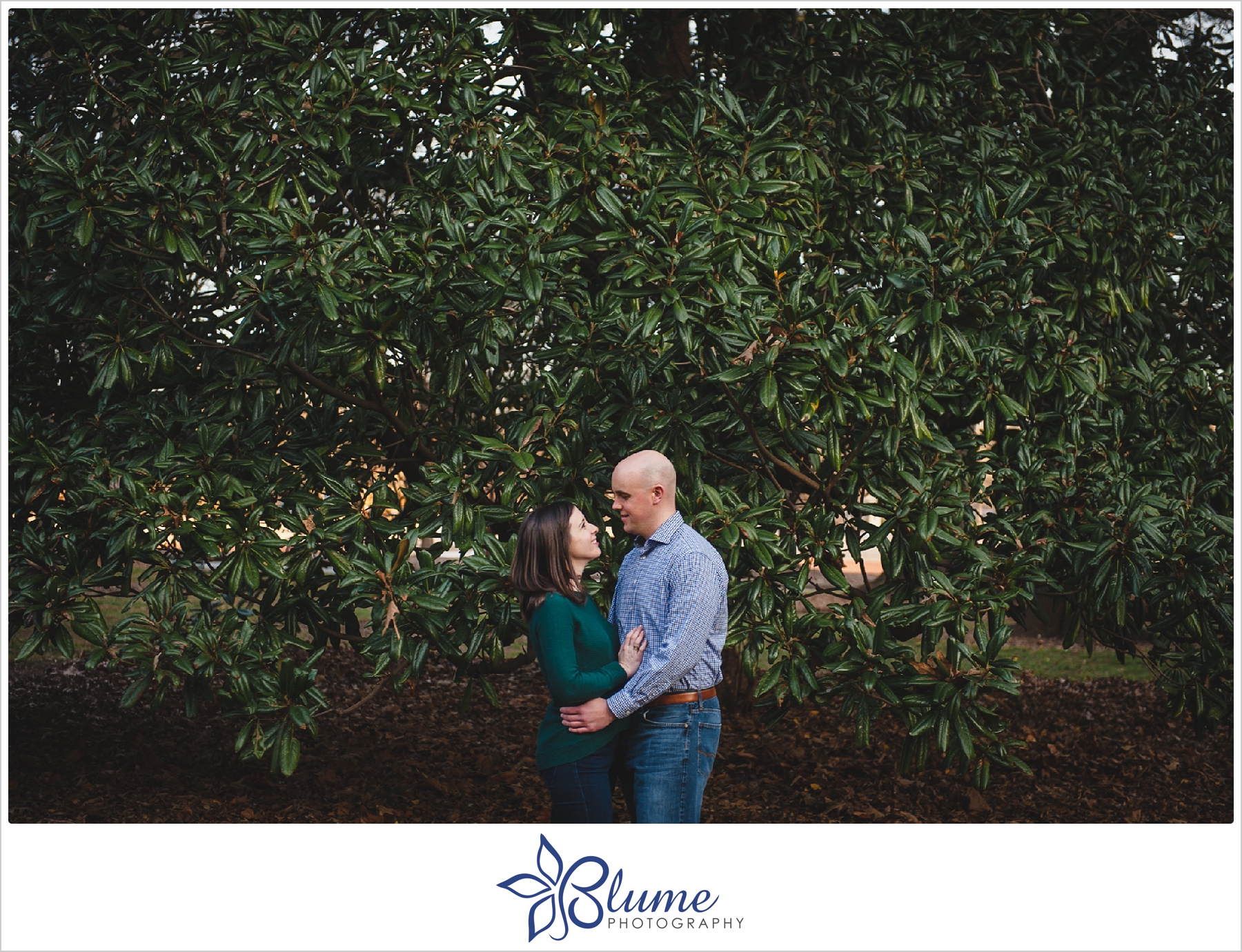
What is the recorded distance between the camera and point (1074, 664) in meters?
9.65

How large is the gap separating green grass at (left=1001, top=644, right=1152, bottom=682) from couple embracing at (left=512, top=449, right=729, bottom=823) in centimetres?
675

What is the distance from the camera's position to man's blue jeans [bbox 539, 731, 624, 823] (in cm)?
302

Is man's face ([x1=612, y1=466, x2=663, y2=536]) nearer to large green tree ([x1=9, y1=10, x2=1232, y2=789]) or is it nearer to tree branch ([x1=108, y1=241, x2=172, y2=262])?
large green tree ([x1=9, y1=10, x2=1232, y2=789])

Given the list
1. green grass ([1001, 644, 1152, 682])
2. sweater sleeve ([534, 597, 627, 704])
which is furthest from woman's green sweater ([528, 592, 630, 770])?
green grass ([1001, 644, 1152, 682])

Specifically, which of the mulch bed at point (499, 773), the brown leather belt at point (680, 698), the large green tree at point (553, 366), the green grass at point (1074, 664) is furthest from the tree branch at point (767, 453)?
the green grass at point (1074, 664)

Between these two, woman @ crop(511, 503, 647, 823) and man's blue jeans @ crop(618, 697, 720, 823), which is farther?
man's blue jeans @ crop(618, 697, 720, 823)

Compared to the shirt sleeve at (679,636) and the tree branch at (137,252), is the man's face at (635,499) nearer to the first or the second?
the shirt sleeve at (679,636)

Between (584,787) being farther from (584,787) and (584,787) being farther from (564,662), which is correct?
(564,662)

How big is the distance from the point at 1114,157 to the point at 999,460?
1787 mm

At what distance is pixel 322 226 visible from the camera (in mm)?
4555

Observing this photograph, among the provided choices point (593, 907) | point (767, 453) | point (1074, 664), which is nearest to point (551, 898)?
point (593, 907)

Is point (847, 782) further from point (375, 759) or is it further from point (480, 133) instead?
point (480, 133)

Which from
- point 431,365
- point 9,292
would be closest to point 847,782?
point 431,365

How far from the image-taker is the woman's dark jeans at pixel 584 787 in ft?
9.92
